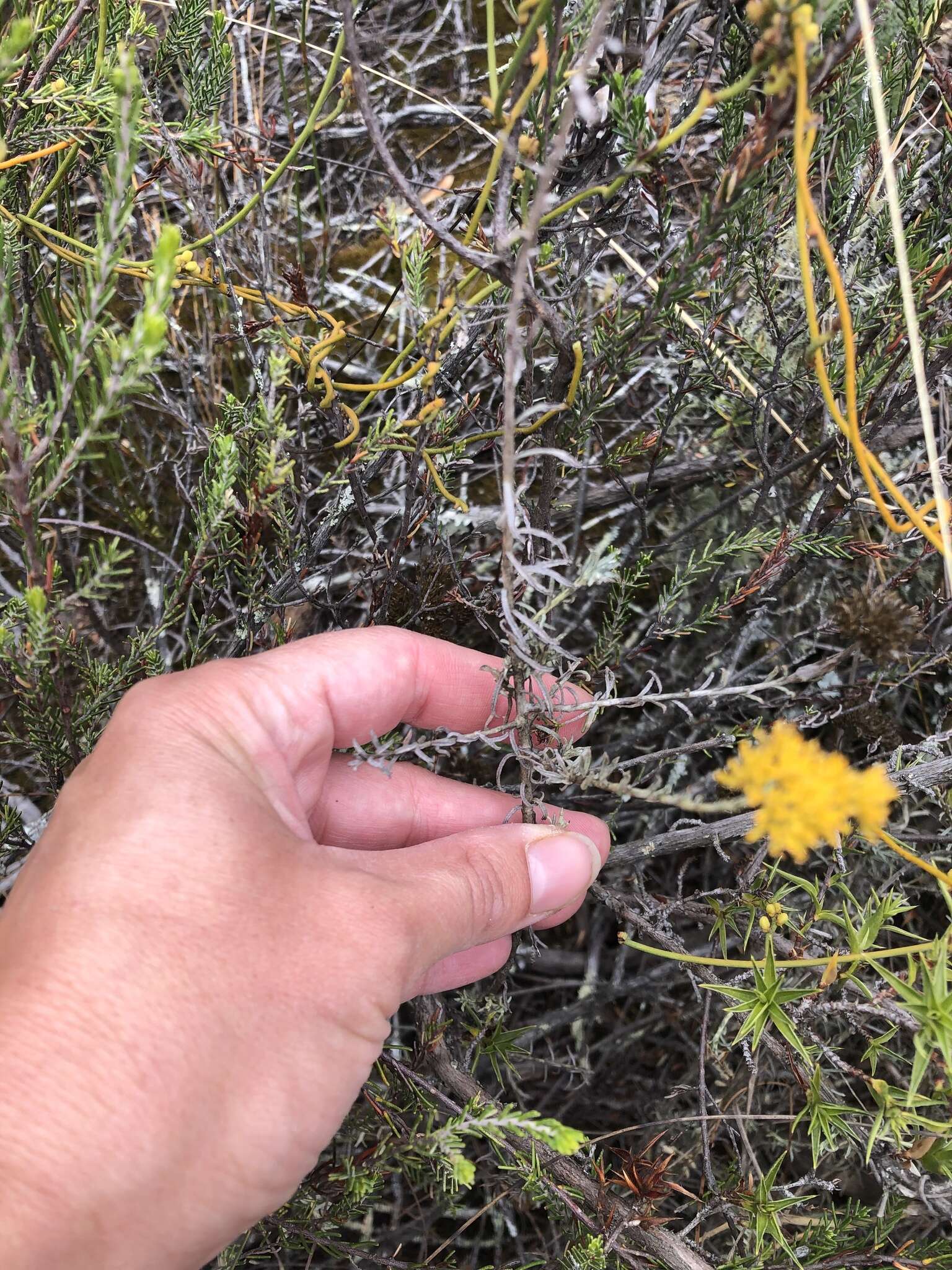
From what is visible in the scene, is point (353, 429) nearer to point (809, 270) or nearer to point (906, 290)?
point (809, 270)

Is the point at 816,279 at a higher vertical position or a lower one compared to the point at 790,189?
lower

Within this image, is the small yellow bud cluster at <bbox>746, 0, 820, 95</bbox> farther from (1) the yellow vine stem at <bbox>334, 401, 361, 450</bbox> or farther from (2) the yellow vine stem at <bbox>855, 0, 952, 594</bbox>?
(1) the yellow vine stem at <bbox>334, 401, 361, 450</bbox>

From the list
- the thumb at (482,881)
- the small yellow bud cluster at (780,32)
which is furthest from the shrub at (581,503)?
the thumb at (482,881)

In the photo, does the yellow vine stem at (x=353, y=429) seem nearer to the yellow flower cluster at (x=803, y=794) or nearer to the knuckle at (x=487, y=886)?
the knuckle at (x=487, y=886)

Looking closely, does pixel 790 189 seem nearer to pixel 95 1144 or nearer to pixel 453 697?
pixel 453 697

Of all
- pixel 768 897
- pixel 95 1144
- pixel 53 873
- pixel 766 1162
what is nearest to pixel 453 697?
pixel 768 897

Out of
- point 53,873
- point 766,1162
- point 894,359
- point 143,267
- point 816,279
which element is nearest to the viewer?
point 53,873

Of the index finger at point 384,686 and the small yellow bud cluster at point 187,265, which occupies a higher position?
the small yellow bud cluster at point 187,265
